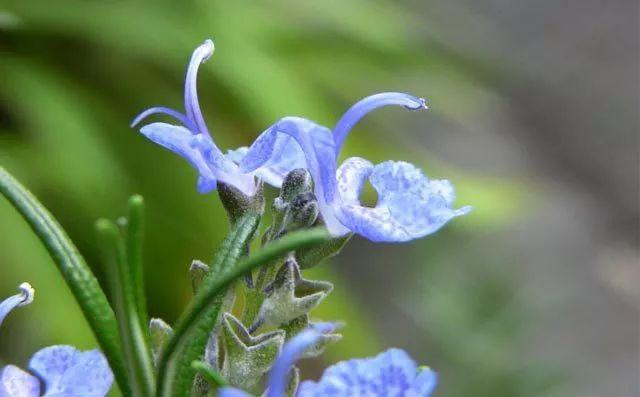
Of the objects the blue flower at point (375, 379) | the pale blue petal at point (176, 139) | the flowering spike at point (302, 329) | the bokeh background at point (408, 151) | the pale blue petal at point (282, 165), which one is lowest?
the blue flower at point (375, 379)

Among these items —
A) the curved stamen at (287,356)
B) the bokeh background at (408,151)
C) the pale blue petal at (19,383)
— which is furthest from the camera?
the bokeh background at (408,151)

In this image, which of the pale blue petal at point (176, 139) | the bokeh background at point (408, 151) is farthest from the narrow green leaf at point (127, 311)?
the bokeh background at point (408, 151)

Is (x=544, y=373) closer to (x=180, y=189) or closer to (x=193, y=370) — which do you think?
(x=180, y=189)

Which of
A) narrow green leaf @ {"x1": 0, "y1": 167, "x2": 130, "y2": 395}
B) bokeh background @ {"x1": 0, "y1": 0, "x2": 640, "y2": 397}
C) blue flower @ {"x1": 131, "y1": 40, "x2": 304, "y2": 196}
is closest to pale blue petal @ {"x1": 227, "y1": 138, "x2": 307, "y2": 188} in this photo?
blue flower @ {"x1": 131, "y1": 40, "x2": 304, "y2": 196}

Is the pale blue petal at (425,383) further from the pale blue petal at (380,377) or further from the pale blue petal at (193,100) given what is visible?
the pale blue petal at (193,100)

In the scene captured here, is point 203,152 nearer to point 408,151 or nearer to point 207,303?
point 207,303

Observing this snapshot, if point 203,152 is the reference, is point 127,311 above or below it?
below

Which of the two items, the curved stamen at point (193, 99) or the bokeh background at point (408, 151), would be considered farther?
the bokeh background at point (408, 151)

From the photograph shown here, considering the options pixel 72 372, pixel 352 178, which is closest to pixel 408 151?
pixel 352 178
